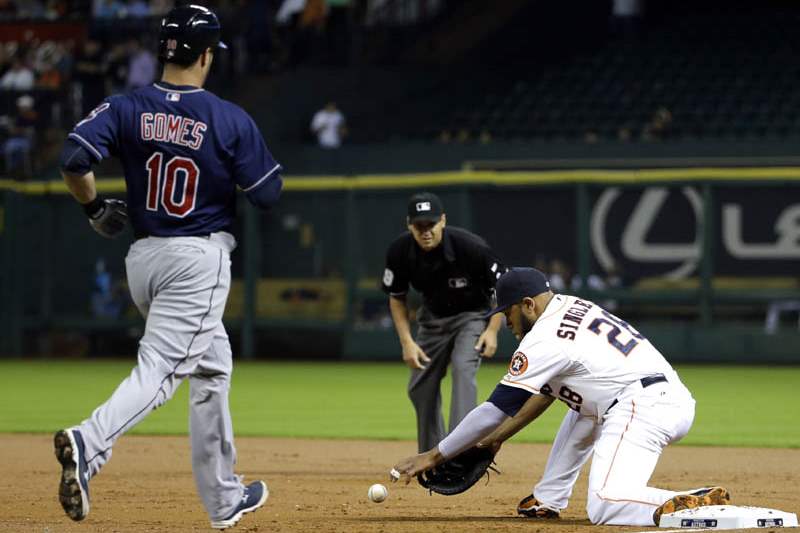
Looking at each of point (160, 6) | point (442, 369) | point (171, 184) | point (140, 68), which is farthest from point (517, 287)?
point (160, 6)

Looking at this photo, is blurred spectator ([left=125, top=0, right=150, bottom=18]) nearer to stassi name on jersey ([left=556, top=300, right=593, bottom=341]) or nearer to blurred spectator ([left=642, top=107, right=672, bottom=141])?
blurred spectator ([left=642, top=107, right=672, bottom=141])

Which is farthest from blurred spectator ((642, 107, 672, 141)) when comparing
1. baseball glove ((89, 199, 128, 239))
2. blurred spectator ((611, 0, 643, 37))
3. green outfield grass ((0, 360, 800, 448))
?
baseball glove ((89, 199, 128, 239))

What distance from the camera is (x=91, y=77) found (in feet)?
82.1

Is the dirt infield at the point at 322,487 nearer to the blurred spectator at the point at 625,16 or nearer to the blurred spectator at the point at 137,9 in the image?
the blurred spectator at the point at 137,9

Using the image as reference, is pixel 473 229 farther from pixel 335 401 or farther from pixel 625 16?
pixel 625 16

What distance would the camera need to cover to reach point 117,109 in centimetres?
584

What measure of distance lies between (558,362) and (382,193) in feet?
48.3

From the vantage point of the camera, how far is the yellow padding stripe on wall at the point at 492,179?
19.8m

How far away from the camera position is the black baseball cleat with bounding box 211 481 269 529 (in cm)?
605

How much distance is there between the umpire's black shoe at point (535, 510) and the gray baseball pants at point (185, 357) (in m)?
1.61

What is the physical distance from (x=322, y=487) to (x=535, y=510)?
1.91 meters

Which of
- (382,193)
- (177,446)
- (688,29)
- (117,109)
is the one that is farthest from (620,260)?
(117,109)

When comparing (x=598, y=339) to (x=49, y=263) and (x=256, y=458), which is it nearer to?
(x=256, y=458)

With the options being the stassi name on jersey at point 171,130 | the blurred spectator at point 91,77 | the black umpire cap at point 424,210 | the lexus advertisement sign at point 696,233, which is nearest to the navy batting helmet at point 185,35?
the stassi name on jersey at point 171,130
